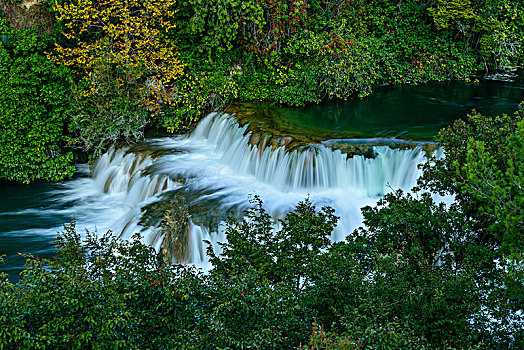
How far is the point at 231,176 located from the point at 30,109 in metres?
6.16

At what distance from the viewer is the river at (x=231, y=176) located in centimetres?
1119

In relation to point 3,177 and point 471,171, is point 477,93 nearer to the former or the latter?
point 471,171

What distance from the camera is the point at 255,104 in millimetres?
15930

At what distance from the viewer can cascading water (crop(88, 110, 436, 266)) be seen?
36.2ft

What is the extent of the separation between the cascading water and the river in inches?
1.0

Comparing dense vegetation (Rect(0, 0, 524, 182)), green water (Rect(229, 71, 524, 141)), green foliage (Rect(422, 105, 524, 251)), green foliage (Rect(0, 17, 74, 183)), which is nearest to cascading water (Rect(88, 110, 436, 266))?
green water (Rect(229, 71, 524, 141))

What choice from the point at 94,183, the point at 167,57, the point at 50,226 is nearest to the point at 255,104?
the point at 167,57

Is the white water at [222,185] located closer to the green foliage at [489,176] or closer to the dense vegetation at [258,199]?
the dense vegetation at [258,199]

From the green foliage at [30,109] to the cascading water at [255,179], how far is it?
1916 millimetres

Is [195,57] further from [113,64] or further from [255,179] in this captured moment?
[255,179]

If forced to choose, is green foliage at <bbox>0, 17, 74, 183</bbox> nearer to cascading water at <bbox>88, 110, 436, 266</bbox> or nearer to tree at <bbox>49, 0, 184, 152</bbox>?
tree at <bbox>49, 0, 184, 152</bbox>

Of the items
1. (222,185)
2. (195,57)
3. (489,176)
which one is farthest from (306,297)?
(195,57)

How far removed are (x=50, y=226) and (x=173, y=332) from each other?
24.9ft

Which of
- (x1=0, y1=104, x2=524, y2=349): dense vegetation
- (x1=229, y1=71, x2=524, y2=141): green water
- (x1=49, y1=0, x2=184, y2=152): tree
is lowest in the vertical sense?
(x1=0, y1=104, x2=524, y2=349): dense vegetation
